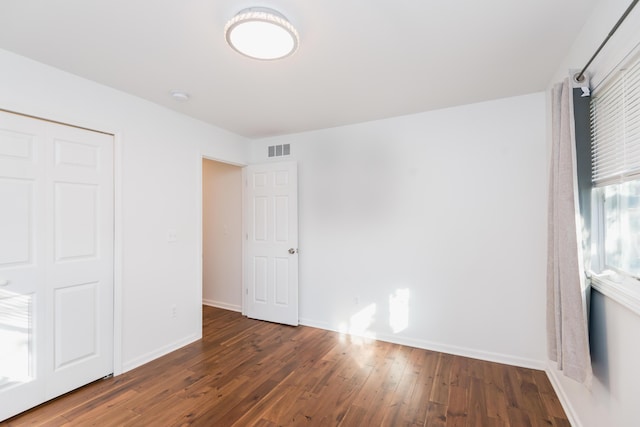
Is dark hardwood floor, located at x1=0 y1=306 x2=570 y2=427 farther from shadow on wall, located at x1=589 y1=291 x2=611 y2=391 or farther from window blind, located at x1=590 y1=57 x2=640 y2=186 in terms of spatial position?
window blind, located at x1=590 y1=57 x2=640 y2=186

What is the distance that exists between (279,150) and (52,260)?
2.67 meters

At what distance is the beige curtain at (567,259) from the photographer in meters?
1.62

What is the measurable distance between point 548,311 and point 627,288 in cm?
67

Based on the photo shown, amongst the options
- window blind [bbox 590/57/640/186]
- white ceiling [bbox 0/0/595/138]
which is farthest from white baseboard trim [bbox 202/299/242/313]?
window blind [bbox 590/57/640/186]

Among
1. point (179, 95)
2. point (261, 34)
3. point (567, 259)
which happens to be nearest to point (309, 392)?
point (567, 259)

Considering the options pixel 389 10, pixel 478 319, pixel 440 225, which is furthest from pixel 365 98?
pixel 478 319

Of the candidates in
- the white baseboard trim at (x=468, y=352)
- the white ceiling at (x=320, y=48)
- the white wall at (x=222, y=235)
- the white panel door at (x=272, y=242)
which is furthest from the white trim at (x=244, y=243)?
the white baseboard trim at (x=468, y=352)

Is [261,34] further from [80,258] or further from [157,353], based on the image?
[157,353]

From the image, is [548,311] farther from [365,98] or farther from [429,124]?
[365,98]

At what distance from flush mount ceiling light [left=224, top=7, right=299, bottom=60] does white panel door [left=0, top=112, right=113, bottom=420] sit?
1683 millimetres

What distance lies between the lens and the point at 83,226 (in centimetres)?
245

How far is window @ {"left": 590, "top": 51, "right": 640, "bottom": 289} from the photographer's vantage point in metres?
1.37

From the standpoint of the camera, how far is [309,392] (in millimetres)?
2363

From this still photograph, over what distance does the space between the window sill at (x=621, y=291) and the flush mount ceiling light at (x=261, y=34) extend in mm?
2098
